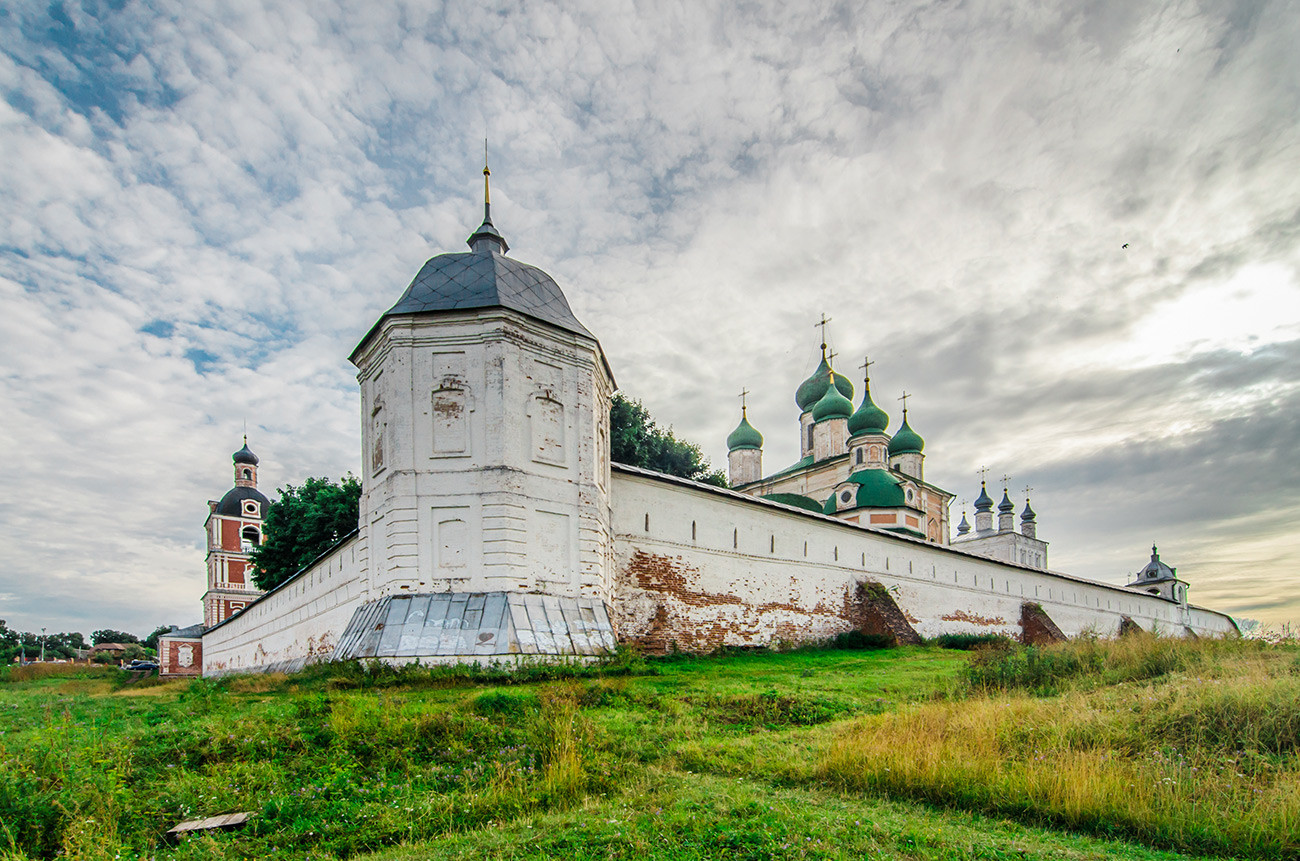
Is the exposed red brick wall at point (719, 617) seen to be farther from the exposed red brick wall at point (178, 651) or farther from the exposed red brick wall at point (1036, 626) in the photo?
the exposed red brick wall at point (178, 651)

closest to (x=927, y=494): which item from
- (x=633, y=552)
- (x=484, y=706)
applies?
(x=633, y=552)

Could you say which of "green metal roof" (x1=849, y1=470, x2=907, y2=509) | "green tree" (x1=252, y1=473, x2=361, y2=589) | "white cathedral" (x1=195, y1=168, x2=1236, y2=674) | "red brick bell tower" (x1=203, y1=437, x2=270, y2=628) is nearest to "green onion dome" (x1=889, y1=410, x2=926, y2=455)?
"green metal roof" (x1=849, y1=470, x2=907, y2=509)

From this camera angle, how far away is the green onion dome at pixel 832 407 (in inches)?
1465

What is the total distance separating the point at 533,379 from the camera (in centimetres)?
1303

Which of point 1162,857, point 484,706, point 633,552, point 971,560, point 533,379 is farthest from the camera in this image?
point 971,560

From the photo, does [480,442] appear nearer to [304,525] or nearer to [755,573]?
[755,573]

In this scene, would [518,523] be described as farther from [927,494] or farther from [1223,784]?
[927,494]

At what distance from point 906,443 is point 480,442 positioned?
31014 mm

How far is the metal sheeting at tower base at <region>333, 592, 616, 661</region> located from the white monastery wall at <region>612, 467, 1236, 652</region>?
109 inches

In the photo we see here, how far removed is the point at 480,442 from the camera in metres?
12.3

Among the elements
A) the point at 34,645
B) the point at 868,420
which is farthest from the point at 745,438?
the point at 34,645

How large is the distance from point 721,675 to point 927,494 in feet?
100

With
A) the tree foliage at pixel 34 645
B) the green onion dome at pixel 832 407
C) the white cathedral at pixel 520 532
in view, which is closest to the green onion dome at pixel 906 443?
the green onion dome at pixel 832 407

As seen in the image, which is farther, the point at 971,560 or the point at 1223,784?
the point at 971,560
